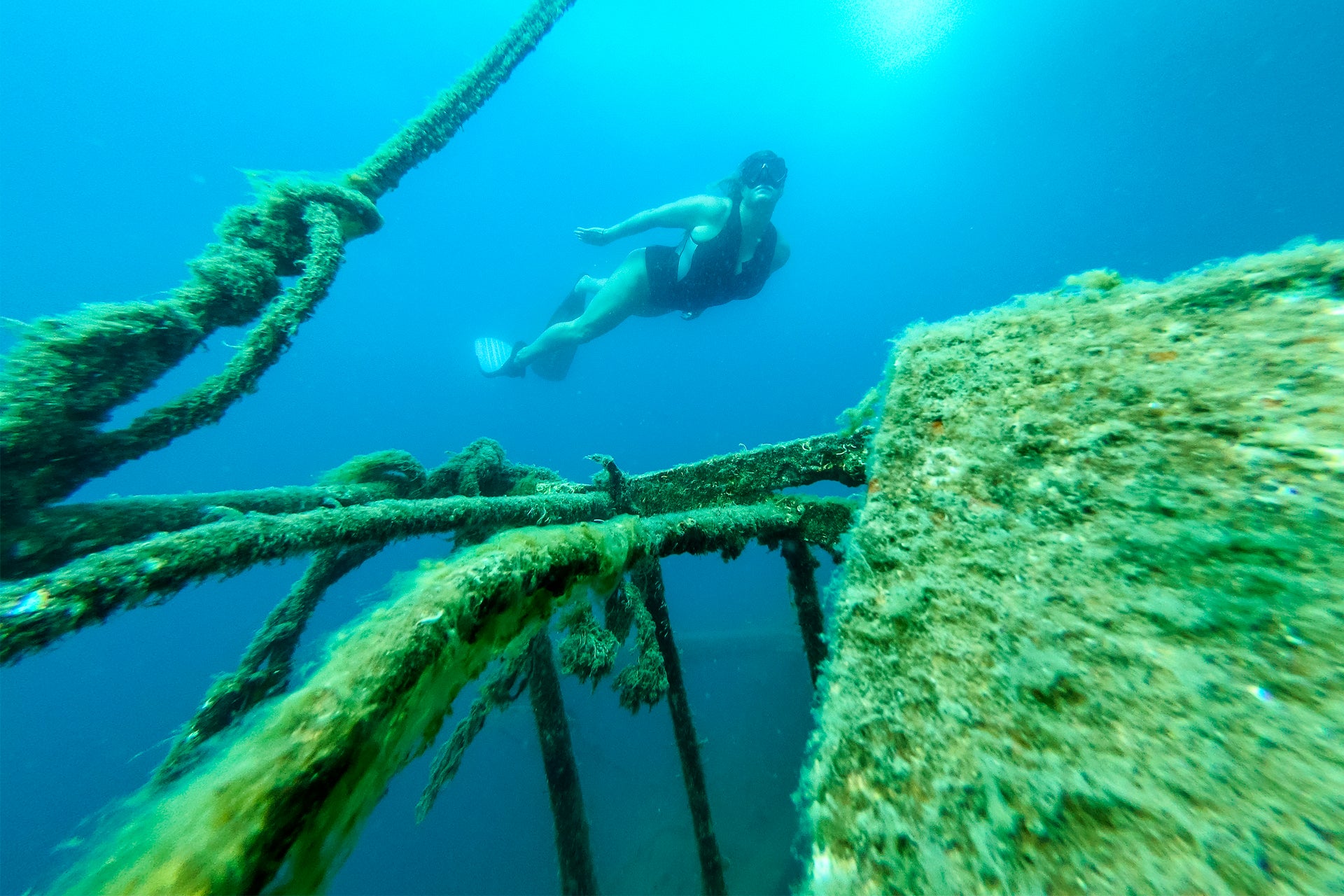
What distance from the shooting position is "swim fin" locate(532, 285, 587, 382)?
13.0m

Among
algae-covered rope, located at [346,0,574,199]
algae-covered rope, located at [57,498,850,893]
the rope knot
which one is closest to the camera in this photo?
algae-covered rope, located at [57,498,850,893]

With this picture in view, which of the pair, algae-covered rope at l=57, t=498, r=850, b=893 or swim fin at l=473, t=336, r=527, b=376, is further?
swim fin at l=473, t=336, r=527, b=376

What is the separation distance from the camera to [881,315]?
108 metres

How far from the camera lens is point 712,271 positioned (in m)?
9.42

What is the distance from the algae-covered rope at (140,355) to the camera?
1.74 m

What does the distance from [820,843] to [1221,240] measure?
123 meters

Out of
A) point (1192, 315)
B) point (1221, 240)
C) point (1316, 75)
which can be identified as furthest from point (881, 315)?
point (1192, 315)

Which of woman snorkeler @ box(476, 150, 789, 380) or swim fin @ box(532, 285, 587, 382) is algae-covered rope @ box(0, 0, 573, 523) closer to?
woman snorkeler @ box(476, 150, 789, 380)

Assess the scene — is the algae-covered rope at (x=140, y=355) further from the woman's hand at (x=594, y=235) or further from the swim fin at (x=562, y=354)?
the swim fin at (x=562, y=354)

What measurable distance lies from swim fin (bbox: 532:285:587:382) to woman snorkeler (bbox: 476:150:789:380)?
530 mm

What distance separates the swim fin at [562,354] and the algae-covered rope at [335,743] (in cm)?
1211

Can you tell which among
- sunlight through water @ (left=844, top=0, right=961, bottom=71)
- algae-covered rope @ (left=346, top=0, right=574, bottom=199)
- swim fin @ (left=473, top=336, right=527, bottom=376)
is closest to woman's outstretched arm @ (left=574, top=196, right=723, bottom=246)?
swim fin @ (left=473, top=336, right=527, bottom=376)

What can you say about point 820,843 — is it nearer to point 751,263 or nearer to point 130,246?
point 751,263

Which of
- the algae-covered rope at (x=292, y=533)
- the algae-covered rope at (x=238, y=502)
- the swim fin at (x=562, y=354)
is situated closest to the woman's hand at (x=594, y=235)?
the swim fin at (x=562, y=354)
